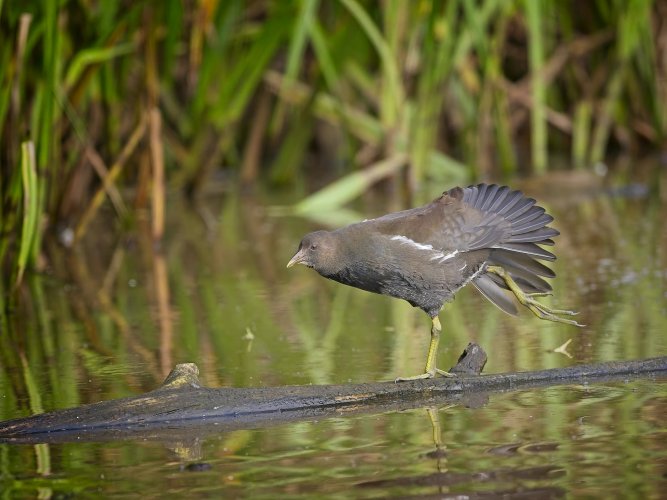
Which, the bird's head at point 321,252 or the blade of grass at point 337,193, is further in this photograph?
the blade of grass at point 337,193

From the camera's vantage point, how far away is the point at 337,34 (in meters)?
9.52

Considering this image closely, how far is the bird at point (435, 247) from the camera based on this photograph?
168 inches

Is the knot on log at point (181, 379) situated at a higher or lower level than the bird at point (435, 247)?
lower

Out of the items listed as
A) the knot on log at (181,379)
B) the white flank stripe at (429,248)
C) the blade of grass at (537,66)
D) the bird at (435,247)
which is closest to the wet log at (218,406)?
the knot on log at (181,379)

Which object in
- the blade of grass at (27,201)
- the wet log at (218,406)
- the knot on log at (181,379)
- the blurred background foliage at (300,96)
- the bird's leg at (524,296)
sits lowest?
the wet log at (218,406)

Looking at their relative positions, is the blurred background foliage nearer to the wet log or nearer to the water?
the water

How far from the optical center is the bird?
14.0 feet

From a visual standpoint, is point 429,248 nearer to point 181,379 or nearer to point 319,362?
point 319,362

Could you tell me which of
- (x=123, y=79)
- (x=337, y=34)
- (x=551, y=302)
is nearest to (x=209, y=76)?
(x=123, y=79)

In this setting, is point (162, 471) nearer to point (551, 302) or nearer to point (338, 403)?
point (338, 403)

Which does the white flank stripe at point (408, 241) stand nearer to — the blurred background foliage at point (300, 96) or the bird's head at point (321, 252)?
the bird's head at point (321, 252)

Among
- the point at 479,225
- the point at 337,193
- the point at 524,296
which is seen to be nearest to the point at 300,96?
the point at 337,193

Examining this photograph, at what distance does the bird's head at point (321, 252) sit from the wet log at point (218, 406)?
0.58 m

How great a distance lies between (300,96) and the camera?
11.2 m
